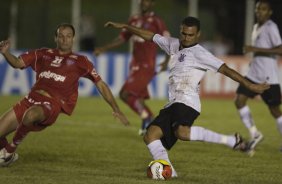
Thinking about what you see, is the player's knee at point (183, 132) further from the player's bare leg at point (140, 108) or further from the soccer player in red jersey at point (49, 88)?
the player's bare leg at point (140, 108)

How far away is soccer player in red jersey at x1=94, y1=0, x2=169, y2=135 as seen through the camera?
15.1 meters

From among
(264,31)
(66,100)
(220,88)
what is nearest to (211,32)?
(220,88)

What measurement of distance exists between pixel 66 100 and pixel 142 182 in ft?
5.72

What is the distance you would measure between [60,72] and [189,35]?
1.72m

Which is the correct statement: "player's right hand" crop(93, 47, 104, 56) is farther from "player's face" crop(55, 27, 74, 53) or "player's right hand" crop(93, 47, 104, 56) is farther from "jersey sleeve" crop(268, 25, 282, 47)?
"player's face" crop(55, 27, 74, 53)

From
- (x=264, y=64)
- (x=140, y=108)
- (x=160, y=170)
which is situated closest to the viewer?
(x=160, y=170)

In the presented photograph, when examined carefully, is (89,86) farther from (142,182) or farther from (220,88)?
(142,182)

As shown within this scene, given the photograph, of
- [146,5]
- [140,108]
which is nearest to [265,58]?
[146,5]

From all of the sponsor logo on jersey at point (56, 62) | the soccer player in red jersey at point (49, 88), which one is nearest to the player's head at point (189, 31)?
the soccer player in red jersey at point (49, 88)

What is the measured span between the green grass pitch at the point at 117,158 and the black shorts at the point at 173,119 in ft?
1.73

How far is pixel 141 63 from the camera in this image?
15445 millimetres

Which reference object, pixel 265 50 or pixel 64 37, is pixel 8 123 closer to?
pixel 64 37

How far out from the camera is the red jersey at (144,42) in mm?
15141

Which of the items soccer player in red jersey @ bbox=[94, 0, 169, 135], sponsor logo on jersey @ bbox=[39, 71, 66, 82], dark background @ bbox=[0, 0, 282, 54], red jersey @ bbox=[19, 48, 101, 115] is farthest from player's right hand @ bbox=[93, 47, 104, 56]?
dark background @ bbox=[0, 0, 282, 54]
